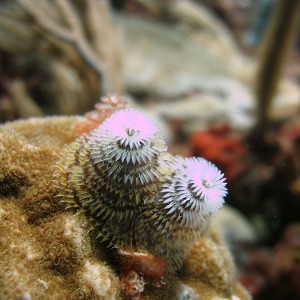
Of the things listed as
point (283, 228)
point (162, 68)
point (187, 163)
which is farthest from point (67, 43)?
point (283, 228)

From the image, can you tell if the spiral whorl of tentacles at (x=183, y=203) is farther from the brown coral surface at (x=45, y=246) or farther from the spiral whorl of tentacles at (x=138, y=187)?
the brown coral surface at (x=45, y=246)

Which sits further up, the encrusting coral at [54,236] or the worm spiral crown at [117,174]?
the worm spiral crown at [117,174]

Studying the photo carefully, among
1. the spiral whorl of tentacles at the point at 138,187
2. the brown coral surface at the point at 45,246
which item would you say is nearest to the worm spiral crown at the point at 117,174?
the spiral whorl of tentacles at the point at 138,187

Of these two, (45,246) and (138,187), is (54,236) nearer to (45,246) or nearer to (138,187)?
(45,246)

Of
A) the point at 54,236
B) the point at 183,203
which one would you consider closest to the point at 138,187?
the point at 183,203

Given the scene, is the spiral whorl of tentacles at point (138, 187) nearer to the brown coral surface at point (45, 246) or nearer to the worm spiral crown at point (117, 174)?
the worm spiral crown at point (117, 174)

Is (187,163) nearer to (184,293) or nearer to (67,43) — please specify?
(184,293)

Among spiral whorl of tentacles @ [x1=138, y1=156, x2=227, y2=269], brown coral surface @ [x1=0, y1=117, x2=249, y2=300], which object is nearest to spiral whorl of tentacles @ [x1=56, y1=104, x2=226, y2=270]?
spiral whorl of tentacles @ [x1=138, y1=156, x2=227, y2=269]

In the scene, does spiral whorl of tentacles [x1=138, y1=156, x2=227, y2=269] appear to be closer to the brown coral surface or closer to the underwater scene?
the underwater scene
